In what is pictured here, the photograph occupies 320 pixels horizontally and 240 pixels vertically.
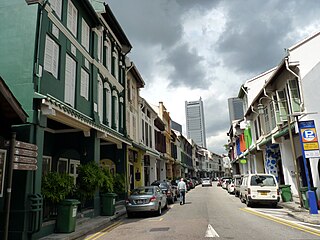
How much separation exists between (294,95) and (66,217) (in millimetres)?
13745

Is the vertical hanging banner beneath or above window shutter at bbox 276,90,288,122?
beneath

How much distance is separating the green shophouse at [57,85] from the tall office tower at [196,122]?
133m

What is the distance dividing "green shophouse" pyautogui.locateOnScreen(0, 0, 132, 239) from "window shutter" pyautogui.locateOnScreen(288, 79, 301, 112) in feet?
34.3

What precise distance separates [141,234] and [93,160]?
546 cm

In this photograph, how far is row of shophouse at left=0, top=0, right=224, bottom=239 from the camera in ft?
29.2

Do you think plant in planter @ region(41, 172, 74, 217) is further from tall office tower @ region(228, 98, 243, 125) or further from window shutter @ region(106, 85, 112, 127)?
tall office tower @ region(228, 98, 243, 125)

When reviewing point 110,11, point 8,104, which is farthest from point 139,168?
point 8,104

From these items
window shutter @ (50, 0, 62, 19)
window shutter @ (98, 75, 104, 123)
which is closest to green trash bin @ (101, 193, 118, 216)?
window shutter @ (98, 75, 104, 123)

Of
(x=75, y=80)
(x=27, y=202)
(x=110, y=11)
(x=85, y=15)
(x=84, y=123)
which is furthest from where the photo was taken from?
(x=110, y=11)

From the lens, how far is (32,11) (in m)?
10.2

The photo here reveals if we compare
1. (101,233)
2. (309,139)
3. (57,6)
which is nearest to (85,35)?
(57,6)

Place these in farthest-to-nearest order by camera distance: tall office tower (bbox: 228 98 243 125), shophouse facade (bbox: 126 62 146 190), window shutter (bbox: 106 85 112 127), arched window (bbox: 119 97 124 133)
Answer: tall office tower (bbox: 228 98 243 125)
shophouse facade (bbox: 126 62 146 190)
arched window (bbox: 119 97 124 133)
window shutter (bbox: 106 85 112 127)

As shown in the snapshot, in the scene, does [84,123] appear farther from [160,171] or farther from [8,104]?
[160,171]

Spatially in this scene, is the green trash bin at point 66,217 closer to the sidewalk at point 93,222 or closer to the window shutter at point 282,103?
the sidewalk at point 93,222
